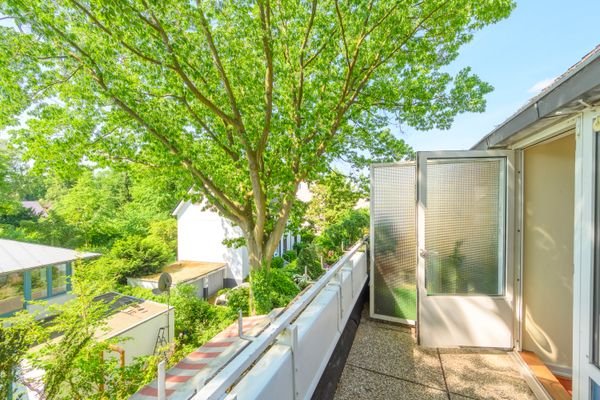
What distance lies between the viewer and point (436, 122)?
247 inches

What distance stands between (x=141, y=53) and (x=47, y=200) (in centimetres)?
3861

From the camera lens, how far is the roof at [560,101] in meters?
1.42

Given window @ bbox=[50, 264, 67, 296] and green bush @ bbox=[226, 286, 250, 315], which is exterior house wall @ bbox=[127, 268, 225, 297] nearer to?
window @ bbox=[50, 264, 67, 296]

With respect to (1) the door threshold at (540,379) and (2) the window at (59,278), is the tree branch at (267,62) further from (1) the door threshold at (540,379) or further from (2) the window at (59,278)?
(2) the window at (59,278)

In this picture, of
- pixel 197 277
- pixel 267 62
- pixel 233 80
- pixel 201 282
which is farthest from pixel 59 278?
pixel 267 62

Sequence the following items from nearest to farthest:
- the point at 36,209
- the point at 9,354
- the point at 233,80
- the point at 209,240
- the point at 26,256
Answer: the point at 9,354 < the point at 233,80 < the point at 26,256 < the point at 209,240 < the point at 36,209

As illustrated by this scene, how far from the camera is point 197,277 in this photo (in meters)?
12.1

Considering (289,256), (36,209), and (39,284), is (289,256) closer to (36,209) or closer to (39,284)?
(39,284)

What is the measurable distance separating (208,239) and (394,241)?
13.4 metres

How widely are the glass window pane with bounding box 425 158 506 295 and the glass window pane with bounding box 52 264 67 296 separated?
43.7 ft

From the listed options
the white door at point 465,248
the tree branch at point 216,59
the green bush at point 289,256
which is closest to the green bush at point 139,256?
the green bush at point 289,256

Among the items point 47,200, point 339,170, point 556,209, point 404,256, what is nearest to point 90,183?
point 47,200

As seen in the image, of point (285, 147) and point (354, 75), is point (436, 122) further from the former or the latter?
point (285, 147)

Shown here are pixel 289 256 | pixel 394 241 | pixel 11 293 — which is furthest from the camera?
pixel 289 256
